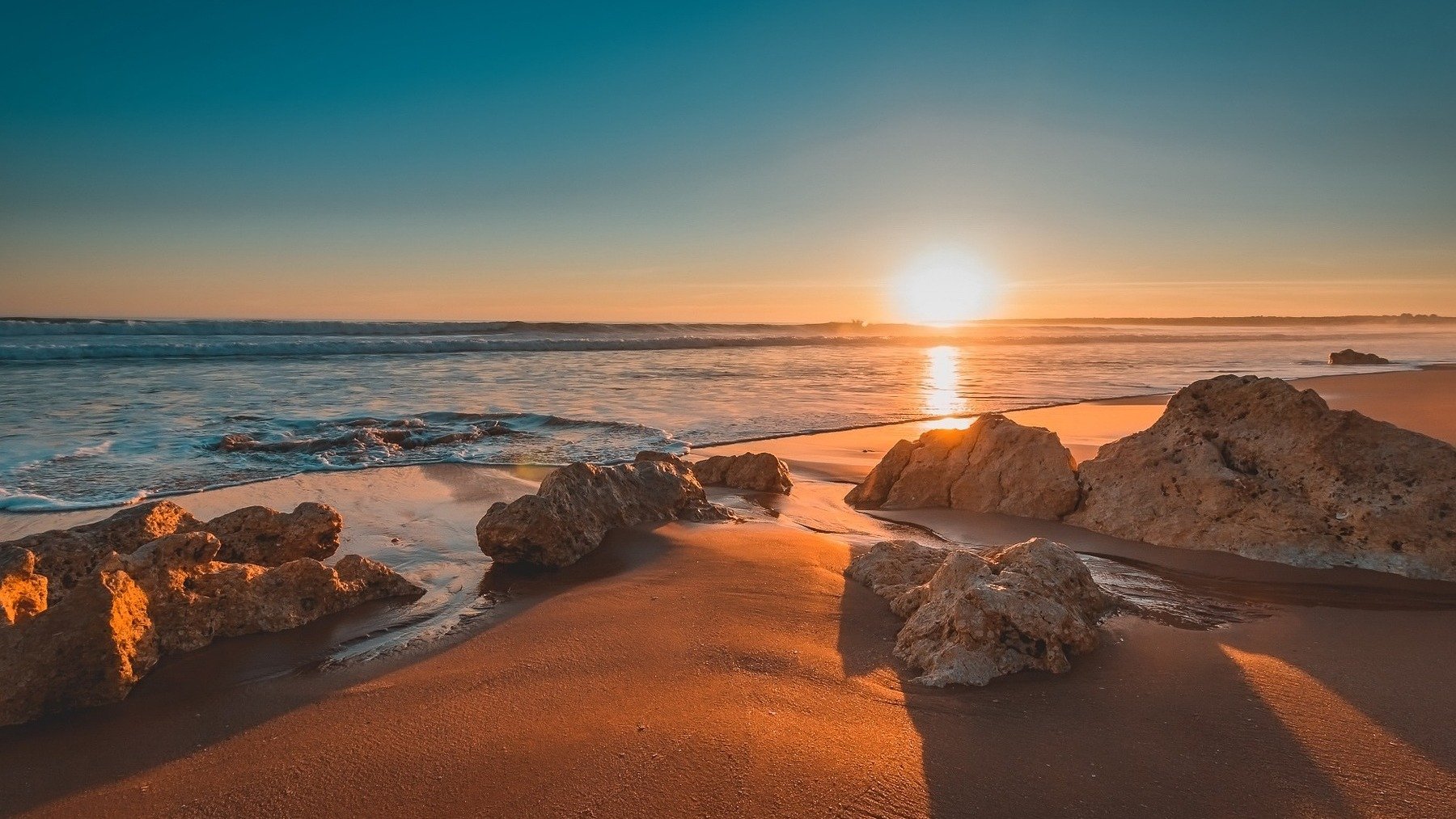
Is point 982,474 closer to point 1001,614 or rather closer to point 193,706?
point 1001,614

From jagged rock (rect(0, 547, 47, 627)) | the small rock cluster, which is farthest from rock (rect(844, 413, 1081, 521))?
jagged rock (rect(0, 547, 47, 627))

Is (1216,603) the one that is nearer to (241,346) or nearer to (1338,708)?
(1338,708)

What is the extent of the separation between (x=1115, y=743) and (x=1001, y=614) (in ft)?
1.95

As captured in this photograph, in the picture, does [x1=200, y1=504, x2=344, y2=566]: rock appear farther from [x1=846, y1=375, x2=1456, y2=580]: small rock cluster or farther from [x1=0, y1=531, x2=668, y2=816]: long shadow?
[x1=846, y1=375, x2=1456, y2=580]: small rock cluster

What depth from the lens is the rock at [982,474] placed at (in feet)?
18.0

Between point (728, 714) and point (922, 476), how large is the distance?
3.91 meters

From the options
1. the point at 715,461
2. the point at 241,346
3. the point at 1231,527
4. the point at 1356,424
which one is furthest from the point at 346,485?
the point at 241,346

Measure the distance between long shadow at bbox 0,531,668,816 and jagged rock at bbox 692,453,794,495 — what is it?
305cm

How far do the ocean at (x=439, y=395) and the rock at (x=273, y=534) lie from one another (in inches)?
117

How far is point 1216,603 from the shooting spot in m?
3.72

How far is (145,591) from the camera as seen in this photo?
129 inches

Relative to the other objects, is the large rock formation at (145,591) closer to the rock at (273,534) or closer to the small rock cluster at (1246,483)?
the rock at (273,534)

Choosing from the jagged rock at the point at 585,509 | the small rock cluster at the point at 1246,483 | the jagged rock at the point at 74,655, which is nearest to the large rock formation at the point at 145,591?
the jagged rock at the point at 74,655

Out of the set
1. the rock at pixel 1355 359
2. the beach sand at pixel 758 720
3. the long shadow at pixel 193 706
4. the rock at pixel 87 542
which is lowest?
the long shadow at pixel 193 706
